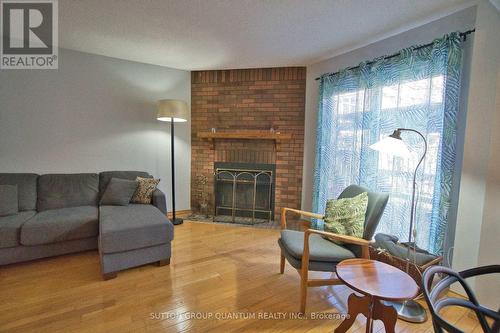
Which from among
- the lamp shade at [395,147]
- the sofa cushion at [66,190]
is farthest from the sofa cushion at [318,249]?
the sofa cushion at [66,190]

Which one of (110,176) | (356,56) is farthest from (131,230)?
(356,56)

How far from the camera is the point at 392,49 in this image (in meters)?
2.46

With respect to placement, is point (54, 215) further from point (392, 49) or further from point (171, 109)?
point (392, 49)

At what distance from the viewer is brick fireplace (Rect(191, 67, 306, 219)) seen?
3.62 metres

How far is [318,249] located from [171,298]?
1205 mm

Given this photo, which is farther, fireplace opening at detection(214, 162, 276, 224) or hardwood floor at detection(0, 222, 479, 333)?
fireplace opening at detection(214, 162, 276, 224)

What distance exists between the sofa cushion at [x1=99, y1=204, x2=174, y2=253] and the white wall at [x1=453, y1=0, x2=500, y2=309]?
251 centimetres

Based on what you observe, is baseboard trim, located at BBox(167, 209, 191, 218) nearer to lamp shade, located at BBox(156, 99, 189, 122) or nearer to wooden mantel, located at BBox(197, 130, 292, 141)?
wooden mantel, located at BBox(197, 130, 292, 141)

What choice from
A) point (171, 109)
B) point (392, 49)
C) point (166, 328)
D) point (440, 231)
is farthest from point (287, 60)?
point (166, 328)

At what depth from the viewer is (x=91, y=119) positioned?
328 cm

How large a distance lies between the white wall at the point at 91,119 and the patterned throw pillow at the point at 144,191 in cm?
73

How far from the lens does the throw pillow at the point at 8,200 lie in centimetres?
235

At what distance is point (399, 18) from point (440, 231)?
196cm

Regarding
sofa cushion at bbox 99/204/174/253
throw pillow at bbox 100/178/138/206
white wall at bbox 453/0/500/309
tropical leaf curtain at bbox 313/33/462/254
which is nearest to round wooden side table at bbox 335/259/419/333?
white wall at bbox 453/0/500/309
